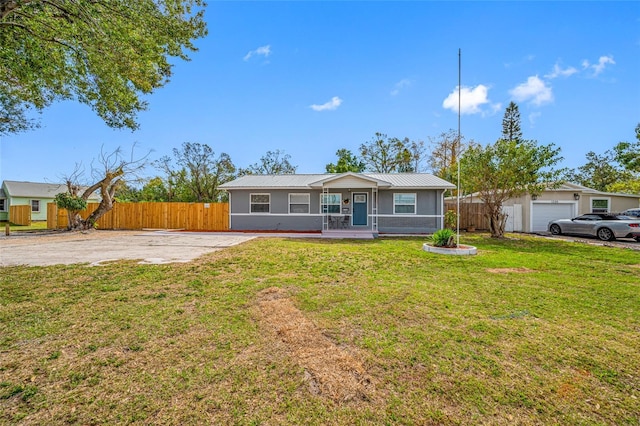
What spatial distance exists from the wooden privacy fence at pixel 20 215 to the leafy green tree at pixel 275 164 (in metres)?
20.1

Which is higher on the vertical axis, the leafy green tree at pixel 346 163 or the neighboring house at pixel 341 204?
the leafy green tree at pixel 346 163

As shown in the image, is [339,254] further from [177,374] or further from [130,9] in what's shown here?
[130,9]

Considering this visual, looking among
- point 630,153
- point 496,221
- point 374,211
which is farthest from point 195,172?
point 630,153

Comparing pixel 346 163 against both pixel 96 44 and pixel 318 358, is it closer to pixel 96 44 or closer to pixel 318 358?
pixel 96 44

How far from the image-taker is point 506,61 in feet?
40.8

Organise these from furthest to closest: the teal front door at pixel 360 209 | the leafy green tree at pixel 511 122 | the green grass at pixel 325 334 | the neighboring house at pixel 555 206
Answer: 1. the leafy green tree at pixel 511 122
2. the neighboring house at pixel 555 206
3. the teal front door at pixel 360 209
4. the green grass at pixel 325 334

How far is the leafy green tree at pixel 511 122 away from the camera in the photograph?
118ft

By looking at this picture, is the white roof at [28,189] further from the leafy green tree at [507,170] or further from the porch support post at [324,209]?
the leafy green tree at [507,170]

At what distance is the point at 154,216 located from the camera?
1898 cm

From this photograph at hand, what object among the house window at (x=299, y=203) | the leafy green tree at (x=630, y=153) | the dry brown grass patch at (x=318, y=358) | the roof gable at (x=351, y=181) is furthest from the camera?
the leafy green tree at (x=630, y=153)

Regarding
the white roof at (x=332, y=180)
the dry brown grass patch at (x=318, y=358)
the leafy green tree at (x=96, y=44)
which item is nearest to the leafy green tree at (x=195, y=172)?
the white roof at (x=332, y=180)

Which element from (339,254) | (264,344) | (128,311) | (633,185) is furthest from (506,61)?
(633,185)

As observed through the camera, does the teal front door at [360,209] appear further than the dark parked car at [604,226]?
Yes

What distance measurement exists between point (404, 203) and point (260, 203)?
845cm
